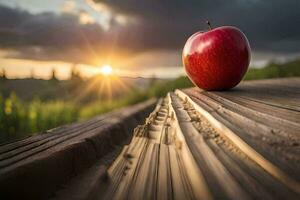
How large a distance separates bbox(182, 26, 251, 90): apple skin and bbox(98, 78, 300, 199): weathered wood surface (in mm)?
864

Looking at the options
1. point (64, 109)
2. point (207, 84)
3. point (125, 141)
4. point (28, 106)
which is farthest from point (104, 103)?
point (125, 141)

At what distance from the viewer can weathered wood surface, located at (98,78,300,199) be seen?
0.35 m

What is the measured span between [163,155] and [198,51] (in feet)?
3.68

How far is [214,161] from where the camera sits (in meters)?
0.42

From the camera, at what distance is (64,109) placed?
21.8ft

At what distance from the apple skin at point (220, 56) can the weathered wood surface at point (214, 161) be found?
0.86 meters

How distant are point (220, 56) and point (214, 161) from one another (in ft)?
3.71

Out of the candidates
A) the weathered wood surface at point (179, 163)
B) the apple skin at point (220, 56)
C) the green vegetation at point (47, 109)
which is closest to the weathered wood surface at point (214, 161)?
the weathered wood surface at point (179, 163)

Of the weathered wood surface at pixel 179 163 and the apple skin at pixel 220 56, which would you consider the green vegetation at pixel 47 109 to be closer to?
the apple skin at pixel 220 56

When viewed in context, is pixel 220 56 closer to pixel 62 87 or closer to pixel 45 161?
pixel 45 161

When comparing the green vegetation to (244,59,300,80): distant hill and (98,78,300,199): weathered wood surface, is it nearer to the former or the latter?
(244,59,300,80): distant hill

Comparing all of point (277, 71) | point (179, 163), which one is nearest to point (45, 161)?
point (179, 163)

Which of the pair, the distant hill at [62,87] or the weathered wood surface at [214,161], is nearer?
the weathered wood surface at [214,161]

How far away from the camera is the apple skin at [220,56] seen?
1.47 metres
